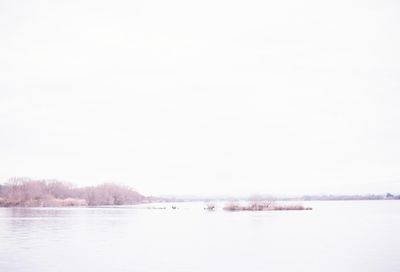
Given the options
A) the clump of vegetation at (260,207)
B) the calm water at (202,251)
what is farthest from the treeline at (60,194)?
the calm water at (202,251)

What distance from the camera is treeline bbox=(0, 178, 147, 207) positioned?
85.1 m

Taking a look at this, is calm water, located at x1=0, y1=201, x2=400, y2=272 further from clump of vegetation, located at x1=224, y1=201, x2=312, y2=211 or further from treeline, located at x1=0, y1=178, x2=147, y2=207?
treeline, located at x1=0, y1=178, x2=147, y2=207

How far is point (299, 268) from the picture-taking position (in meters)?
14.0

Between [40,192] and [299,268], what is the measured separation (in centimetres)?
8684

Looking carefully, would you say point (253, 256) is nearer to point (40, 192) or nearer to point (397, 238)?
point (397, 238)

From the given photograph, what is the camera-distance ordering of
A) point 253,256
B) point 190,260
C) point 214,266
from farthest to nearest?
1. point 253,256
2. point 190,260
3. point 214,266

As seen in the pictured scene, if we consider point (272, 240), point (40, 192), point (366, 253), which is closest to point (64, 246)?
point (272, 240)

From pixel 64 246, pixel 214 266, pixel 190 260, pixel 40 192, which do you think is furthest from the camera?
pixel 40 192

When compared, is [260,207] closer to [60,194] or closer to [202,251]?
[202,251]

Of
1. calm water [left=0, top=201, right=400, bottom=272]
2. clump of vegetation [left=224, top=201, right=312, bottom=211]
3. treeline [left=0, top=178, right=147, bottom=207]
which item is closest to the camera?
calm water [left=0, top=201, right=400, bottom=272]

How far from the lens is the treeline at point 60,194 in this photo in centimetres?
8506

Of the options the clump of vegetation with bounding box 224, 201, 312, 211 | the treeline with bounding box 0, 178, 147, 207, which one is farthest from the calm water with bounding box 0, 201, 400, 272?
the treeline with bounding box 0, 178, 147, 207

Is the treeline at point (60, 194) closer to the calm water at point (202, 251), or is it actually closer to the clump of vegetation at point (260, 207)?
the clump of vegetation at point (260, 207)

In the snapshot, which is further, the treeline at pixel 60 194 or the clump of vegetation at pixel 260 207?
the treeline at pixel 60 194
